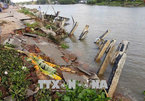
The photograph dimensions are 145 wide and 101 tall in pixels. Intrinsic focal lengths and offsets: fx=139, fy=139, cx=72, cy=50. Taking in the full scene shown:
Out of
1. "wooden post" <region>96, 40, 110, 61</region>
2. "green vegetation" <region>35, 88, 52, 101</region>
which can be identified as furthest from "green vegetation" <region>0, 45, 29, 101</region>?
"wooden post" <region>96, 40, 110, 61</region>

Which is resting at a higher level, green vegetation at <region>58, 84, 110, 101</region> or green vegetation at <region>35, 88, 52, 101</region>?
green vegetation at <region>58, 84, 110, 101</region>

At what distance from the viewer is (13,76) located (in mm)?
4305

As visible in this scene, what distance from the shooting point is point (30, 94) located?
3881mm

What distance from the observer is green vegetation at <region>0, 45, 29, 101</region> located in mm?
3772

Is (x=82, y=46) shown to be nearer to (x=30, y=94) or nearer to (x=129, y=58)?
(x=129, y=58)

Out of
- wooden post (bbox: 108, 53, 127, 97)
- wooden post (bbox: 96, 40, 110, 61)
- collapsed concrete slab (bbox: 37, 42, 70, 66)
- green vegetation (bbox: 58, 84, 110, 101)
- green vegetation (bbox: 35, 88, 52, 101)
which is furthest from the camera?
wooden post (bbox: 96, 40, 110, 61)

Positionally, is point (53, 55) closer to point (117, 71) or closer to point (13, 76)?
point (13, 76)

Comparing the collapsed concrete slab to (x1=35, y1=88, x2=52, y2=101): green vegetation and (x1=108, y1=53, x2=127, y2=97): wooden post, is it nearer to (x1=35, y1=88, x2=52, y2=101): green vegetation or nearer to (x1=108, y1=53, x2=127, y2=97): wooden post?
(x1=108, y1=53, x2=127, y2=97): wooden post

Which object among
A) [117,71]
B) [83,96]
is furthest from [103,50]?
[83,96]

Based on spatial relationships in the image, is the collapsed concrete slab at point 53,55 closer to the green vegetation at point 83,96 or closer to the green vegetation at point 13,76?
the green vegetation at point 13,76

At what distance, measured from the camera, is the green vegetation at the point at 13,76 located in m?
3.77

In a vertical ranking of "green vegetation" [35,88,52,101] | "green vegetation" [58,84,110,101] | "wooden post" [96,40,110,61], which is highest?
"green vegetation" [58,84,110,101]

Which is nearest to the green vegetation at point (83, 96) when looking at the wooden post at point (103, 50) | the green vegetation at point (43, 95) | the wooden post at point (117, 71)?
the green vegetation at point (43, 95)

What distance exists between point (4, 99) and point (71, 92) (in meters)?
1.77
